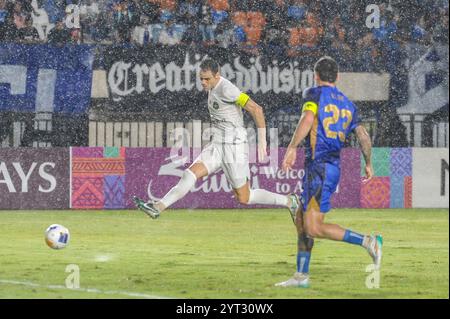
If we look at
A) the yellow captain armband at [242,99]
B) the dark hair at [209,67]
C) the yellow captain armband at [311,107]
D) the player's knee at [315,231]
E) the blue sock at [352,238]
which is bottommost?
the blue sock at [352,238]

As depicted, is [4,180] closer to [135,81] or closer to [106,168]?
[106,168]

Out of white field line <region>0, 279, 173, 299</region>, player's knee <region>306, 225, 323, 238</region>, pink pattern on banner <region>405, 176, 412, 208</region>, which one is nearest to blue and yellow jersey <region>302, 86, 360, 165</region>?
player's knee <region>306, 225, 323, 238</region>

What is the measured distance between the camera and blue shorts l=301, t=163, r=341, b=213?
9.59 m

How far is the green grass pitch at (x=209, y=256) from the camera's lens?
32.4 feet

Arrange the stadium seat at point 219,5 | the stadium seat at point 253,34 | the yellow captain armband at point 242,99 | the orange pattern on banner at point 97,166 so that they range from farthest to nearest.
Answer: the stadium seat at point 219,5 < the stadium seat at point 253,34 < the orange pattern on banner at point 97,166 < the yellow captain armband at point 242,99

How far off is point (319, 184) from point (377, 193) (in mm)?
13147

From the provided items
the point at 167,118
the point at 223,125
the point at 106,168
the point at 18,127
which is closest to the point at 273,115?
the point at 167,118

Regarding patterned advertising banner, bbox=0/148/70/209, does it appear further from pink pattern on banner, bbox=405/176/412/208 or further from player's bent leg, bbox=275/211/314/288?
player's bent leg, bbox=275/211/314/288

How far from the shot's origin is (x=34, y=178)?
20922 millimetres

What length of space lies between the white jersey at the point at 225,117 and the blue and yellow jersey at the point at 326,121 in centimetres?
370

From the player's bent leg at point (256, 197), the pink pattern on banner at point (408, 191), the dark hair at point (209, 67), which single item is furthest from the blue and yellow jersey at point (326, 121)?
the pink pattern on banner at point (408, 191)

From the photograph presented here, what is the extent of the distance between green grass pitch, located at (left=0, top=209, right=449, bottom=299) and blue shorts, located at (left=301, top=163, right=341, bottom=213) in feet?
2.61

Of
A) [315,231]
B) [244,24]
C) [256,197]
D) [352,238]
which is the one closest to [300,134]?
[315,231]

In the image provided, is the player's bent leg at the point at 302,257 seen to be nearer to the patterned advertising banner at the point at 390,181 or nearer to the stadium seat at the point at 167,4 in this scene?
the patterned advertising banner at the point at 390,181
